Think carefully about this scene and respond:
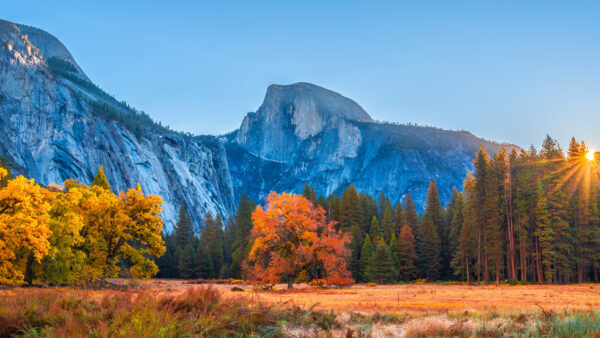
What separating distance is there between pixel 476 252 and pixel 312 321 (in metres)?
47.7

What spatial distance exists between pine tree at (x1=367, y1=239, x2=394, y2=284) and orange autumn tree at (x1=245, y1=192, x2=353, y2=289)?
977 inches

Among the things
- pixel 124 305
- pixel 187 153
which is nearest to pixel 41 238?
pixel 124 305

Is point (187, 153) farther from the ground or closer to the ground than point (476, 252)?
farther from the ground

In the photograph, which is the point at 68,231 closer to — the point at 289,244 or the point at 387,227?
the point at 289,244

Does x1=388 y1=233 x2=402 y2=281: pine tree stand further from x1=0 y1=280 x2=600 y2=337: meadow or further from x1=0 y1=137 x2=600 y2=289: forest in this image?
x1=0 y1=280 x2=600 y2=337: meadow

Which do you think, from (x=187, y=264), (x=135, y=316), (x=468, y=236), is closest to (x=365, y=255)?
(x=468, y=236)

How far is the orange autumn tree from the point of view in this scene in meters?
32.8

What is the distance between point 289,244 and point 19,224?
18943 millimetres

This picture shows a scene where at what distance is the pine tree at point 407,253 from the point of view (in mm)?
63812

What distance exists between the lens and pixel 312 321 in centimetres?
1133

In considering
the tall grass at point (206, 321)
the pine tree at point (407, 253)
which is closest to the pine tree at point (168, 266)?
the pine tree at point (407, 253)

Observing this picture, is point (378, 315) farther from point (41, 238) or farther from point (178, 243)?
point (178, 243)

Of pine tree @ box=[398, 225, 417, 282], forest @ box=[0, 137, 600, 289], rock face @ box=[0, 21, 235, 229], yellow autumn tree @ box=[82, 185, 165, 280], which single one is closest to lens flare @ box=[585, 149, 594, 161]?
forest @ box=[0, 137, 600, 289]

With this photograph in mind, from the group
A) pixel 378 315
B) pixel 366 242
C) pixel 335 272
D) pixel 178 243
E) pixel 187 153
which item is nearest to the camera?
pixel 378 315
